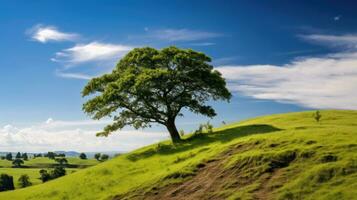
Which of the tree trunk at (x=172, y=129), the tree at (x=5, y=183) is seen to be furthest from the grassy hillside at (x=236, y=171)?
the tree at (x=5, y=183)

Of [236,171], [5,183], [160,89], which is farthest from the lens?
[5,183]

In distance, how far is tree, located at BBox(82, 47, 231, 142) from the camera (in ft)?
179

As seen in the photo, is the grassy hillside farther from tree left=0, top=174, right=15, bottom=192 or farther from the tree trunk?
tree left=0, top=174, right=15, bottom=192

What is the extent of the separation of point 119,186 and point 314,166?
18.6m

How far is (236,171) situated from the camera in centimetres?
3281

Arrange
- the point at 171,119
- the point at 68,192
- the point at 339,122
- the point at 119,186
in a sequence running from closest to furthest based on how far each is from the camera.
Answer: the point at 119,186 → the point at 68,192 → the point at 339,122 → the point at 171,119

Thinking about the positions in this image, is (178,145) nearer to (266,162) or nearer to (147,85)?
(147,85)

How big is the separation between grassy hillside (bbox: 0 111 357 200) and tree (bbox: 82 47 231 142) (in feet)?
24.3

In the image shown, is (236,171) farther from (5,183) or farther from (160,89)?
(5,183)

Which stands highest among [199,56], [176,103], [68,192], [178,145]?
[199,56]

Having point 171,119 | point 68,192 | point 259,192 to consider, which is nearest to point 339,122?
point 171,119

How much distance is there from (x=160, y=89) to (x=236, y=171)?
2397 cm

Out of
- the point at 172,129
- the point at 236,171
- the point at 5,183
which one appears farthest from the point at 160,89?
the point at 5,183

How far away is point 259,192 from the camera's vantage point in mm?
28469
